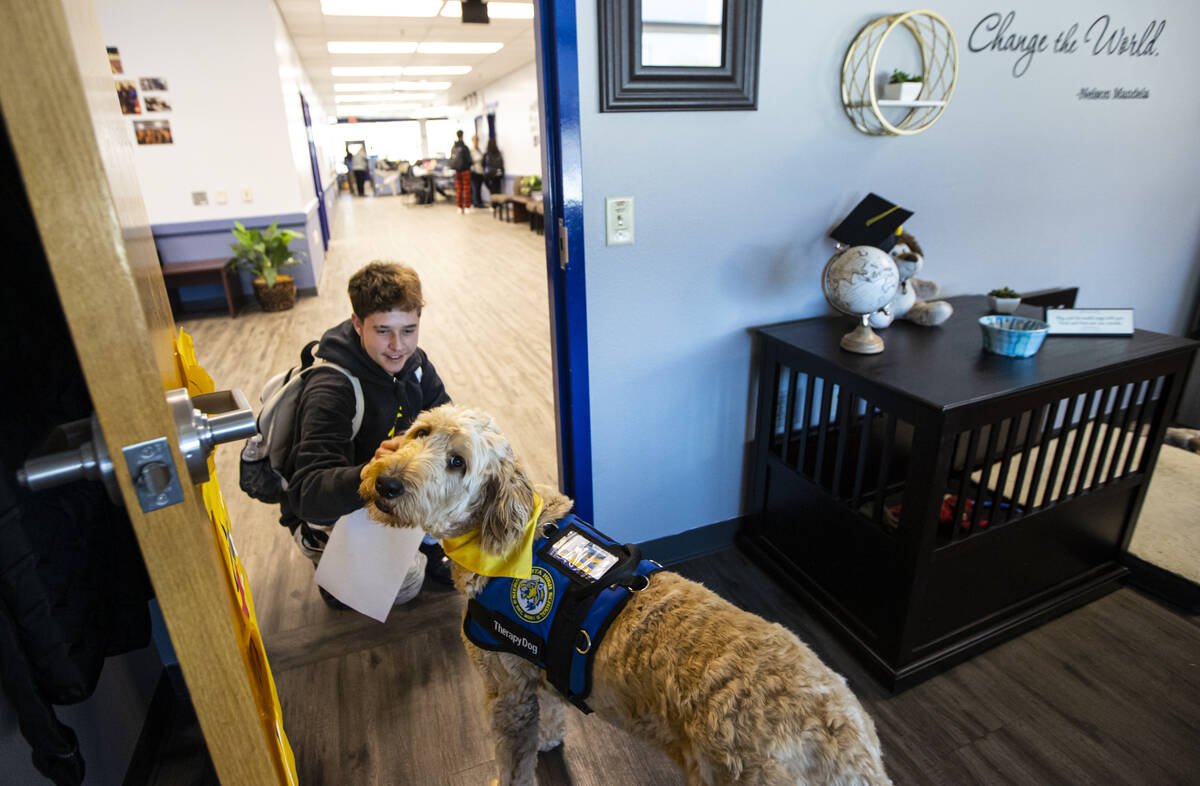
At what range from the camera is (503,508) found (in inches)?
47.1

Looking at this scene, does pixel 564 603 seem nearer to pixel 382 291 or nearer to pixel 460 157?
pixel 382 291

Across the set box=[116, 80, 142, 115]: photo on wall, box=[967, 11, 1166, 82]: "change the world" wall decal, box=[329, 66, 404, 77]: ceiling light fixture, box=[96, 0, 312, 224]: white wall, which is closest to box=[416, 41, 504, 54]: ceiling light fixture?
box=[329, 66, 404, 77]: ceiling light fixture

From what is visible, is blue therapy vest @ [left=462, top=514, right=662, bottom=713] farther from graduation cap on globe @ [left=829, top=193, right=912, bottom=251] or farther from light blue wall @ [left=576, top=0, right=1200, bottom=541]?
graduation cap on globe @ [left=829, top=193, right=912, bottom=251]

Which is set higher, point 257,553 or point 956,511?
point 956,511

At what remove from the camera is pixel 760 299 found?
215cm

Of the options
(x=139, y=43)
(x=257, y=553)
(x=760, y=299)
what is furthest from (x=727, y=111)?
(x=139, y=43)

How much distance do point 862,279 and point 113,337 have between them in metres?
1.80

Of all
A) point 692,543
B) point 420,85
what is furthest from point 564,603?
point 420,85

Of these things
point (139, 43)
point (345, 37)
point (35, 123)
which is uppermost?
point (345, 37)

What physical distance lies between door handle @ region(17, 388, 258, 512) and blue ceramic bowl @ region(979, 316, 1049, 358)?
2.01 metres

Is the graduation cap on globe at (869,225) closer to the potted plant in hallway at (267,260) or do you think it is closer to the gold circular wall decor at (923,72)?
the gold circular wall decor at (923,72)

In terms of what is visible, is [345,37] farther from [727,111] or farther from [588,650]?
[588,650]

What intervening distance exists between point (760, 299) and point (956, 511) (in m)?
0.90

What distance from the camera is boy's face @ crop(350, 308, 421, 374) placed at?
1.65 m
